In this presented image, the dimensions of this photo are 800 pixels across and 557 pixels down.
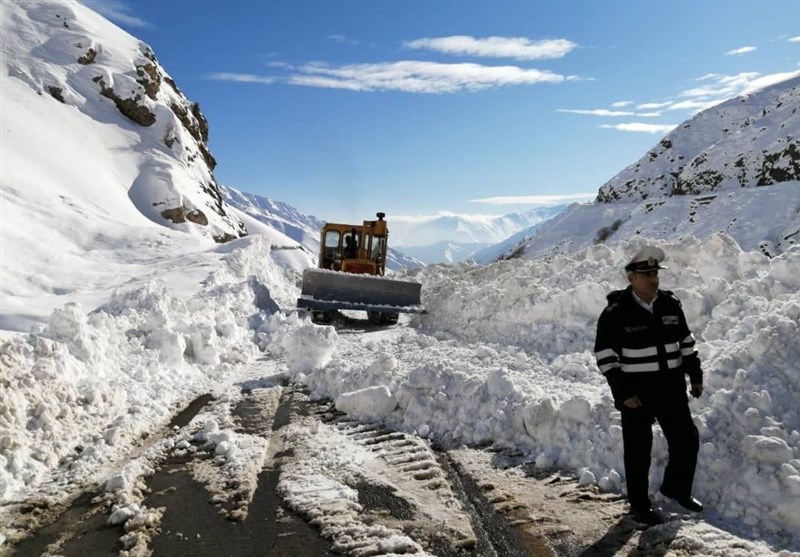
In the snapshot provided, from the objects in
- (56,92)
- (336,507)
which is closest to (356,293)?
(336,507)

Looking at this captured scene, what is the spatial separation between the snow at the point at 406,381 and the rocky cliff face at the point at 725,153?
16421mm

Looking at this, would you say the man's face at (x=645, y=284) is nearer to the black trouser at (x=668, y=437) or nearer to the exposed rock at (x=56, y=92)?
the black trouser at (x=668, y=437)

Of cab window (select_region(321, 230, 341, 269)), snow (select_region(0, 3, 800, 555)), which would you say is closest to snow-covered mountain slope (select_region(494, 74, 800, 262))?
snow (select_region(0, 3, 800, 555))

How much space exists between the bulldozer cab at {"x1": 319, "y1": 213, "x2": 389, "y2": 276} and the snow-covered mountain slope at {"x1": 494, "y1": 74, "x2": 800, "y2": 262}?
34.8ft

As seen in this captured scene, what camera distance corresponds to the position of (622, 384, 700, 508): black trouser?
144 inches

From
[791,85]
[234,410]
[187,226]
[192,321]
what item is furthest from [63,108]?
[791,85]

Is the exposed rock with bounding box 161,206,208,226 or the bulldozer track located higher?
the exposed rock with bounding box 161,206,208,226

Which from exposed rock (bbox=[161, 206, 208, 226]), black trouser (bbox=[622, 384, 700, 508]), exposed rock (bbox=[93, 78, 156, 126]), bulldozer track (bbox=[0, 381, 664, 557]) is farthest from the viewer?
exposed rock (bbox=[93, 78, 156, 126])

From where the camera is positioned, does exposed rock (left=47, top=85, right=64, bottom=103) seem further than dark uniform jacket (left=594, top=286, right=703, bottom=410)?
Yes

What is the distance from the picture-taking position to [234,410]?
6238 millimetres

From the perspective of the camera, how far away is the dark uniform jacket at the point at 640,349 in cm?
364

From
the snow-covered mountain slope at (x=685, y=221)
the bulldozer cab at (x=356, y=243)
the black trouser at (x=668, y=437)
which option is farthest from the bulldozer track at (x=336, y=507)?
the snow-covered mountain slope at (x=685, y=221)

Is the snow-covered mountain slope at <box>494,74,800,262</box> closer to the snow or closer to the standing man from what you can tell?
the snow

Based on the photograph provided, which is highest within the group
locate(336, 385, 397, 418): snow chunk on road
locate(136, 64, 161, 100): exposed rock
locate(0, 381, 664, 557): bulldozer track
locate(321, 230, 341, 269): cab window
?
locate(136, 64, 161, 100): exposed rock
